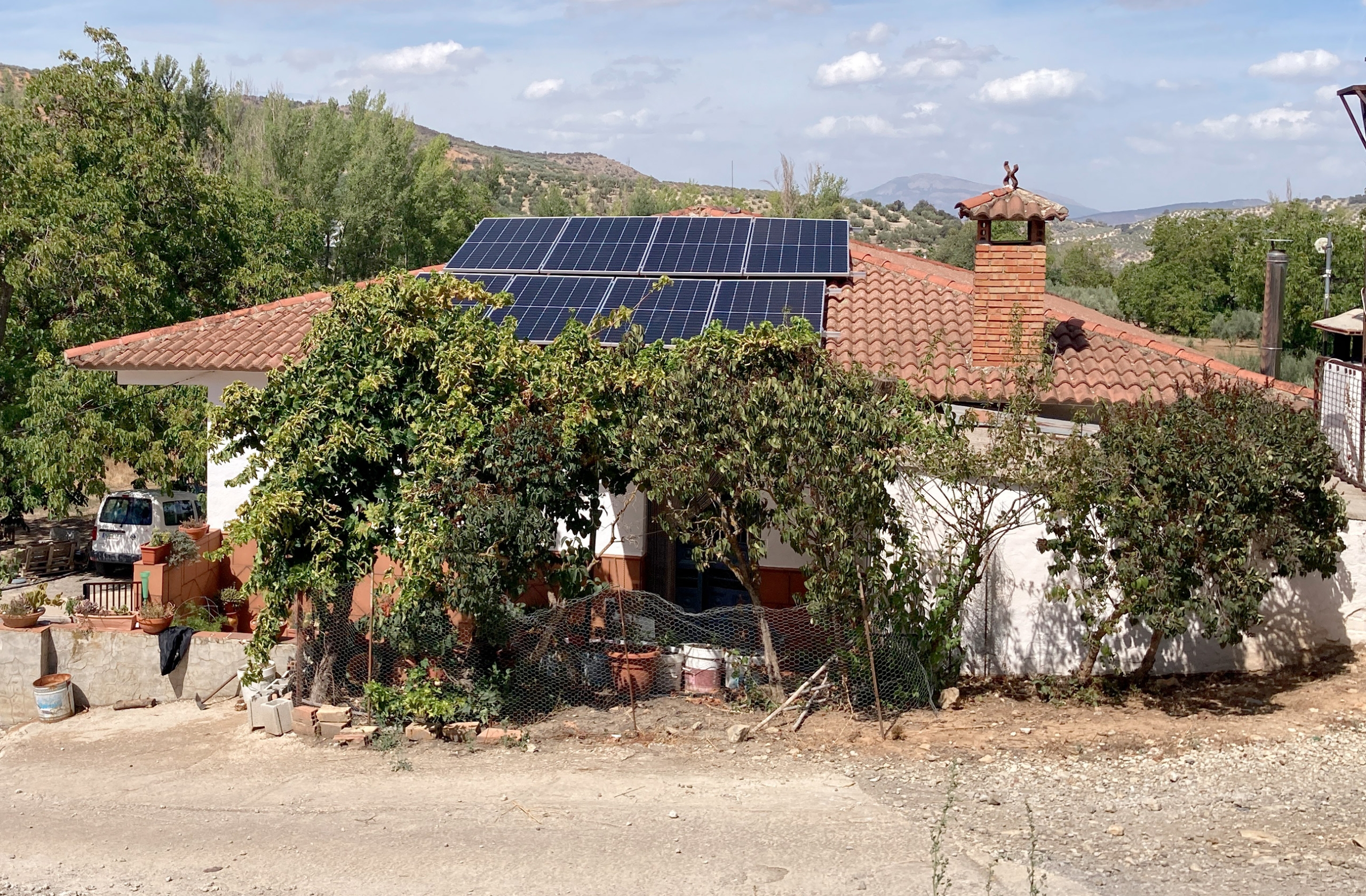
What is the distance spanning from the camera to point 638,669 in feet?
39.5

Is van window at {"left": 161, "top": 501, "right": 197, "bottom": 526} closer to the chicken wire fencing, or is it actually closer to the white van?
the white van

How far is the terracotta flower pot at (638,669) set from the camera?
39.3 feet

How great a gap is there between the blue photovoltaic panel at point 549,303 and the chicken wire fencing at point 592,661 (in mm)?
4352

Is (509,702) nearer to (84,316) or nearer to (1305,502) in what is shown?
(1305,502)

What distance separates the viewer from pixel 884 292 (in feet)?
55.2

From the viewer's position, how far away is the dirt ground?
8023 mm

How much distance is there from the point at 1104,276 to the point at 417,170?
3347cm

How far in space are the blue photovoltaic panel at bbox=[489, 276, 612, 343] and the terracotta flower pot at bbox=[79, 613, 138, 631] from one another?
19.2 ft

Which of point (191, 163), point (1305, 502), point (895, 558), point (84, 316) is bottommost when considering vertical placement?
point (895, 558)

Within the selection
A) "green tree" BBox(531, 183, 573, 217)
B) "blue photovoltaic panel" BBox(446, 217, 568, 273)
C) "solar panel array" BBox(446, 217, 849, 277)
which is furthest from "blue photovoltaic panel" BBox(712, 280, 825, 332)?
"green tree" BBox(531, 183, 573, 217)

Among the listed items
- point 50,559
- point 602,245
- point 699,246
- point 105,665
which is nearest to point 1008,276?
point 699,246

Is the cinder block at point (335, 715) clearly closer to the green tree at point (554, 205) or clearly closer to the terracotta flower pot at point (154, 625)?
the terracotta flower pot at point (154, 625)

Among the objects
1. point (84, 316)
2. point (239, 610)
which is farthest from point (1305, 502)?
point (84, 316)

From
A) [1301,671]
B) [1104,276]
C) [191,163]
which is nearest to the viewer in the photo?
[1301,671]
